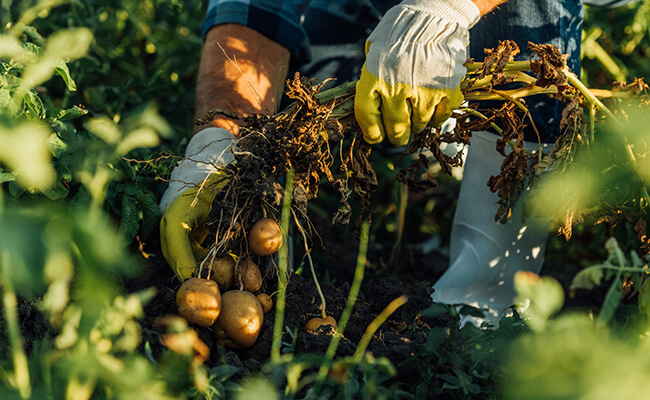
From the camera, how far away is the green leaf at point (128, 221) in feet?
4.64

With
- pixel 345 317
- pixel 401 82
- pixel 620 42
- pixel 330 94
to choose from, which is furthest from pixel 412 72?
pixel 620 42

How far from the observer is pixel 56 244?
0.56 meters

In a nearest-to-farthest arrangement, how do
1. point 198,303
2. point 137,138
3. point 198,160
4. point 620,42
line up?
point 137,138 < point 198,303 < point 198,160 < point 620,42

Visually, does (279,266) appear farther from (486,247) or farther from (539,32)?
(539,32)

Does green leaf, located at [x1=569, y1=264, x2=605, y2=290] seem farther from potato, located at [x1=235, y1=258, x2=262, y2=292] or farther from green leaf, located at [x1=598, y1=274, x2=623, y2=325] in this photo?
potato, located at [x1=235, y1=258, x2=262, y2=292]

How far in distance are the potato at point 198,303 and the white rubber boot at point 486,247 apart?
94cm

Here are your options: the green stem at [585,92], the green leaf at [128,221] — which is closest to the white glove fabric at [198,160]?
the green leaf at [128,221]

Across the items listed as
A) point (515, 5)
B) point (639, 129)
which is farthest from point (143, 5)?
point (639, 129)

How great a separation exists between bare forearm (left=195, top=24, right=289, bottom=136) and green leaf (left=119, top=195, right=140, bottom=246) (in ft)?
1.43

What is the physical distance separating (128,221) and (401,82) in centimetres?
75

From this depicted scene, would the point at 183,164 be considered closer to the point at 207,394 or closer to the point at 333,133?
the point at 333,133

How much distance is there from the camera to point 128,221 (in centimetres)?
143

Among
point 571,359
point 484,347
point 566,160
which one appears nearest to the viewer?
point 571,359

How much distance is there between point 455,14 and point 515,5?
50cm
